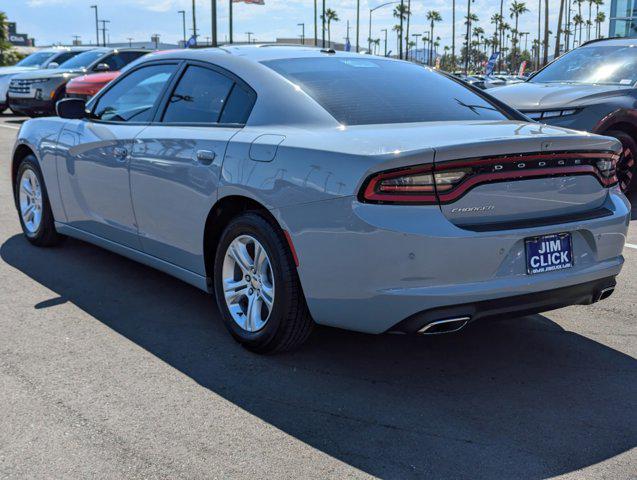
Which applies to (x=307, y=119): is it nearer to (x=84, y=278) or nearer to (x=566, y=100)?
(x=84, y=278)

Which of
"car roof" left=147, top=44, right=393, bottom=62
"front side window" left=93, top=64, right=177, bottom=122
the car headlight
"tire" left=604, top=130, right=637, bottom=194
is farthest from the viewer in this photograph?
"tire" left=604, top=130, right=637, bottom=194

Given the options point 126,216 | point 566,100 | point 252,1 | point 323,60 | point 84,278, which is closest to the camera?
point 323,60

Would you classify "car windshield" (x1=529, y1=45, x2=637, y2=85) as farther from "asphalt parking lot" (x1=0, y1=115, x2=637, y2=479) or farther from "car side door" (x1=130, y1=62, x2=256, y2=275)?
"car side door" (x1=130, y1=62, x2=256, y2=275)

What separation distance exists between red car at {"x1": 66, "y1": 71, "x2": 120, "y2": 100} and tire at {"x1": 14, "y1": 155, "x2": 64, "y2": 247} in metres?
9.93

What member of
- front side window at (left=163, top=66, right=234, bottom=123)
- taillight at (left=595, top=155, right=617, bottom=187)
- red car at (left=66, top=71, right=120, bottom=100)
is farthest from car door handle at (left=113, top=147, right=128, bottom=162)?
red car at (left=66, top=71, right=120, bottom=100)

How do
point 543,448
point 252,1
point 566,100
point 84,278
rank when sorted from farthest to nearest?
point 252,1 < point 566,100 < point 84,278 < point 543,448

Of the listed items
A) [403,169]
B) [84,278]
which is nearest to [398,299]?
[403,169]

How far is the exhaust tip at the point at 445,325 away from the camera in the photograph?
348 centimetres

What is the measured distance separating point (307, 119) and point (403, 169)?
81 cm

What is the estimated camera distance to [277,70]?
443cm

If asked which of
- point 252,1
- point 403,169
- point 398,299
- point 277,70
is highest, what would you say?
point 252,1

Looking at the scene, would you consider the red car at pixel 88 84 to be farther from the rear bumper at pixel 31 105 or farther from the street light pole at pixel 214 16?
→ the street light pole at pixel 214 16

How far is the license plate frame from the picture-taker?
360cm

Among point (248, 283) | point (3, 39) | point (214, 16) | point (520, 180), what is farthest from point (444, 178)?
point (3, 39)
